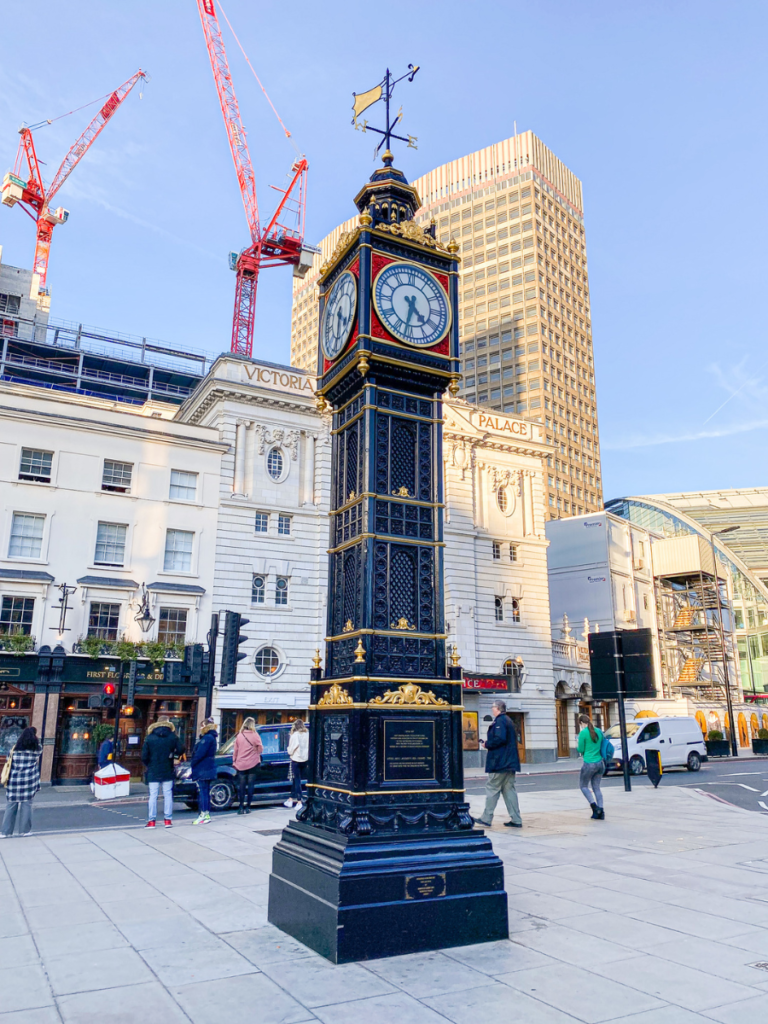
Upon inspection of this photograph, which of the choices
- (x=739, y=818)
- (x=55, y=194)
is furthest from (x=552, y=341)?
(x=739, y=818)

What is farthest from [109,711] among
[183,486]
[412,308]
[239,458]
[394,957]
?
[394,957]

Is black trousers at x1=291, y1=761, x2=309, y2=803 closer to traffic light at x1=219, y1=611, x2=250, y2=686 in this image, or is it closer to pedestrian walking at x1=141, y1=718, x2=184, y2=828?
pedestrian walking at x1=141, y1=718, x2=184, y2=828

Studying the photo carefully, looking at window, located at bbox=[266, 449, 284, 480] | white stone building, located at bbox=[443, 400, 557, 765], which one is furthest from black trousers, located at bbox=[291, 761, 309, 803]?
white stone building, located at bbox=[443, 400, 557, 765]

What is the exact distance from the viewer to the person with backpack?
14.6 metres

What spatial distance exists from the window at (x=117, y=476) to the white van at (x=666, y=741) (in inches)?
840

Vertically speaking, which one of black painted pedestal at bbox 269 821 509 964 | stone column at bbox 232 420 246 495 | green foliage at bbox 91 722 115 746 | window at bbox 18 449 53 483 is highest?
stone column at bbox 232 420 246 495

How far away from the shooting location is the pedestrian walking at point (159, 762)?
47.9 feet

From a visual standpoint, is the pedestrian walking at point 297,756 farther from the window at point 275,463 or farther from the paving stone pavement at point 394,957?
the window at point 275,463

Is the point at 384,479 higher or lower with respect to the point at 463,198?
lower

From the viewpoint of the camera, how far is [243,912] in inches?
303

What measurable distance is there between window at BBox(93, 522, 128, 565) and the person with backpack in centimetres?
2133

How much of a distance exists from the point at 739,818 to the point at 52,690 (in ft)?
74.8

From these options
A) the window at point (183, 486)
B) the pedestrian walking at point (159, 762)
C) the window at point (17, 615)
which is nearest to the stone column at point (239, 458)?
the window at point (183, 486)

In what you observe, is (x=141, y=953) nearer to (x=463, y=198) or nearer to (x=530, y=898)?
(x=530, y=898)
